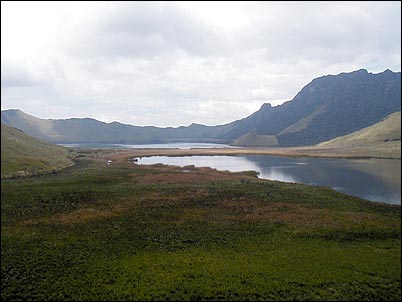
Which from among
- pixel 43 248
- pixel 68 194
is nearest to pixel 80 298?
pixel 43 248

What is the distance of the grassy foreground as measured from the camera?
21.4 m

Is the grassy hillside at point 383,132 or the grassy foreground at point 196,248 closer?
the grassy hillside at point 383,132

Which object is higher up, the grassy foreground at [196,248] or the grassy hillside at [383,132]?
the grassy hillside at [383,132]

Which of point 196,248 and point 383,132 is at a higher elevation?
point 383,132

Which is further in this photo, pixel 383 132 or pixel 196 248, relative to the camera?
pixel 383 132

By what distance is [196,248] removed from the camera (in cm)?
2944

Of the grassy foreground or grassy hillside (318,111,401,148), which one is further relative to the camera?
the grassy foreground

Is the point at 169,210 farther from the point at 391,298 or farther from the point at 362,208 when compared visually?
the point at 391,298

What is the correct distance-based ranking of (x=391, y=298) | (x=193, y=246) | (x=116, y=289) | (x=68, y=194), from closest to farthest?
1. (x=391, y=298)
2. (x=116, y=289)
3. (x=193, y=246)
4. (x=68, y=194)

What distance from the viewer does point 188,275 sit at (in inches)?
938

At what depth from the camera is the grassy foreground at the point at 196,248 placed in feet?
70.3

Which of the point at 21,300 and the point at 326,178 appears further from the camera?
the point at 326,178

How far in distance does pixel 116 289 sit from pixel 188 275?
5.28m

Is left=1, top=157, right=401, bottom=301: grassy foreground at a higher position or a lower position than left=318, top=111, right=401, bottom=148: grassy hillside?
lower
